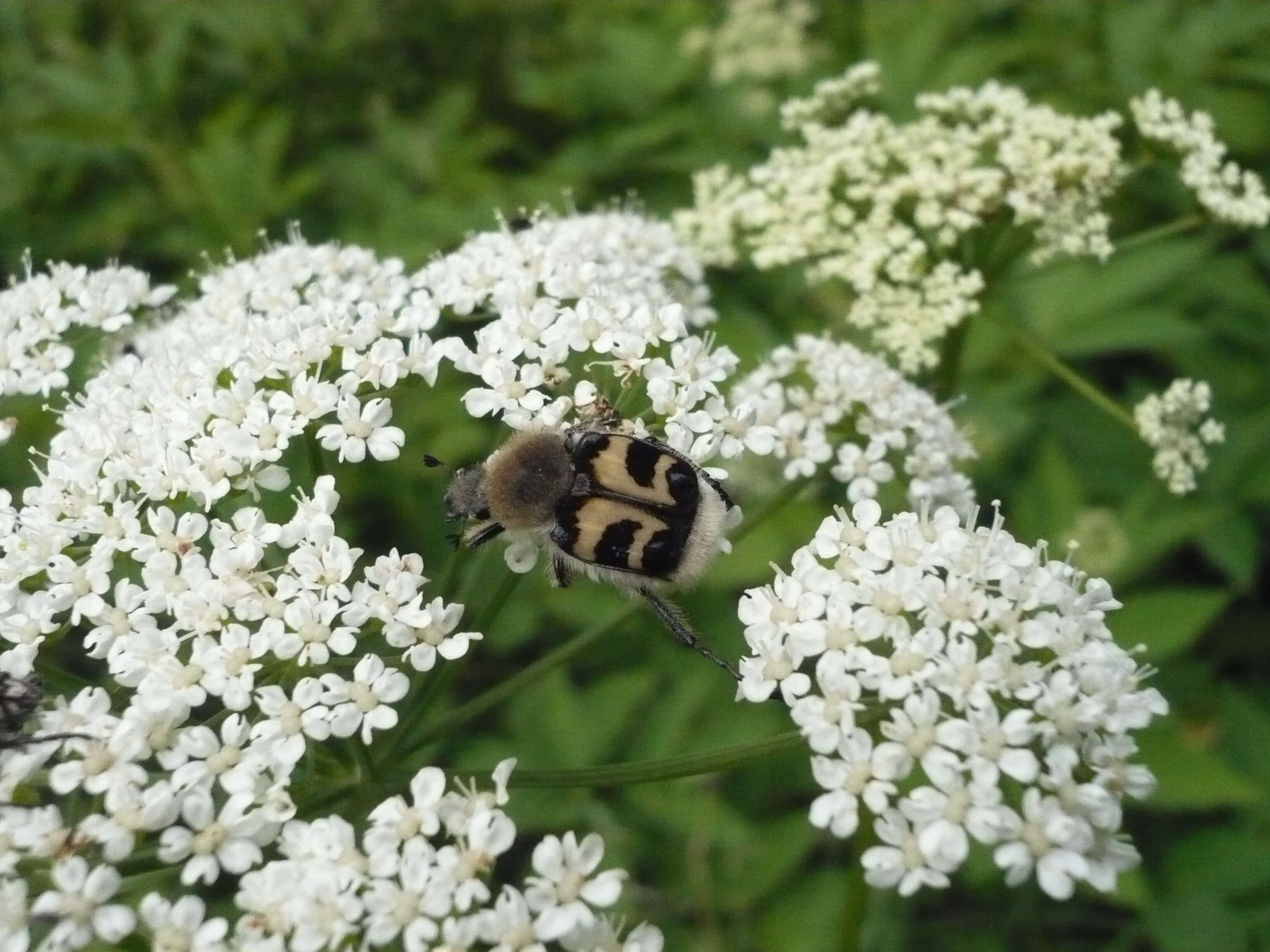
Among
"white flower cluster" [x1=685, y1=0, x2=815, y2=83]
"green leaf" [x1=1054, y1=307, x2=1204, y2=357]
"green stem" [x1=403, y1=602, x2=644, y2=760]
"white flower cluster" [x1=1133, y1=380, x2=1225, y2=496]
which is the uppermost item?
"white flower cluster" [x1=685, y1=0, x2=815, y2=83]

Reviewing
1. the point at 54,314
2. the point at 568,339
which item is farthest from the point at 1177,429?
the point at 54,314

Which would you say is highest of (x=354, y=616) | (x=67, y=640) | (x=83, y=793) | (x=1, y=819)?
(x=67, y=640)

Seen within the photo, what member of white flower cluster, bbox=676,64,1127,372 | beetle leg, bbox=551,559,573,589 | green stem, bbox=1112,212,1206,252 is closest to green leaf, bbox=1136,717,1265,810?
white flower cluster, bbox=676,64,1127,372

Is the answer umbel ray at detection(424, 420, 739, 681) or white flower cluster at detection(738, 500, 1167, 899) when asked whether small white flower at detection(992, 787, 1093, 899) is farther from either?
umbel ray at detection(424, 420, 739, 681)

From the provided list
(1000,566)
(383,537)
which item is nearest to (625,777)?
(1000,566)

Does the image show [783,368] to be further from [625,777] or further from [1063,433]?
[1063,433]

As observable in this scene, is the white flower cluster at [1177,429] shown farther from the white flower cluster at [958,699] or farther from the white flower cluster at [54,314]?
the white flower cluster at [54,314]
